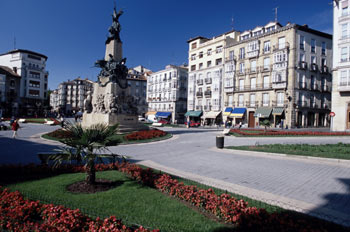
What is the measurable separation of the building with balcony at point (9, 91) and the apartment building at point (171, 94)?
3886cm

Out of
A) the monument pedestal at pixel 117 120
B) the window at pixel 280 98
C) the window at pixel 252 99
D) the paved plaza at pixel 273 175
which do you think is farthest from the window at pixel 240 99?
the paved plaza at pixel 273 175

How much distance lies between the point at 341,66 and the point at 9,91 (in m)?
77.2

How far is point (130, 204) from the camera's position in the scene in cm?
507

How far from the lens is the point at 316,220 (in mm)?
4262

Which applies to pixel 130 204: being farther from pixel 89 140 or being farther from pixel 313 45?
pixel 313 45

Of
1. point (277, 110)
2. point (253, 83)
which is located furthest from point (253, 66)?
point (277, 110)

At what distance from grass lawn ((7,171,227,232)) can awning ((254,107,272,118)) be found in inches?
1409

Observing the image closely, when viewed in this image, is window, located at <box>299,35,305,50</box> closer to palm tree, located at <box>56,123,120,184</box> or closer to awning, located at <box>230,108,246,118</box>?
awning, located at <box>230,108,246,118</box>

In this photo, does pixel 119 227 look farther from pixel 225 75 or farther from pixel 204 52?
pixel 204 52

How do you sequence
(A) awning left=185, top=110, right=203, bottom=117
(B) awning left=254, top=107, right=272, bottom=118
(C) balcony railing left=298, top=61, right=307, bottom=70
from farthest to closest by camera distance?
(A) awning left=185, top=110, right=203, bottom=117
(B) awning left=254, top=107, right=272, bottom=118
(C) balcony railing left=298, top=61, right=307, bottom=70

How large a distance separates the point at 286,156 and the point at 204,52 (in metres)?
43.9

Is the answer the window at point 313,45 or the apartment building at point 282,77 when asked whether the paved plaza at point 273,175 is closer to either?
the apartment building at point 282,77

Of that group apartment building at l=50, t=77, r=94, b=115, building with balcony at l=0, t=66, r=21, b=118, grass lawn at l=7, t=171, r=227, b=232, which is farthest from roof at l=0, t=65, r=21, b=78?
grass lawn at l=7, t=171, r=227, b=232

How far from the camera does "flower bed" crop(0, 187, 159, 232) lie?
3695 mm
